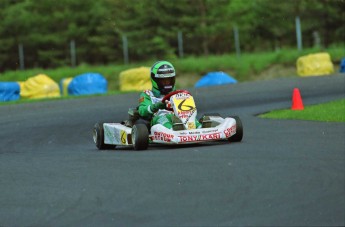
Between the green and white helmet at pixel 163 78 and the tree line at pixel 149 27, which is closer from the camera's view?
the green and white helmet at pixel 163 78

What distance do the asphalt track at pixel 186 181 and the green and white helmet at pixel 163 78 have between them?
1176 mm

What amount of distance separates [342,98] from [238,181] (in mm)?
11618

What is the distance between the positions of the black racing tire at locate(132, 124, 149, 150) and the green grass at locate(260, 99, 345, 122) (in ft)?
12.0

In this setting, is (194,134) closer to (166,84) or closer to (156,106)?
(156,106)

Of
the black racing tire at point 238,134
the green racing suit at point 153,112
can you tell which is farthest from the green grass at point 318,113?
the green racing suit at point 153,112

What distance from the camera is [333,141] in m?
10.4

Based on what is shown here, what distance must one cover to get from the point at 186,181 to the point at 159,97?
445 cm

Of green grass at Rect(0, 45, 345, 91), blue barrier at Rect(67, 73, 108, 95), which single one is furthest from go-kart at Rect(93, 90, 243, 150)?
green grass at Rect(0, 45, 345, 91)

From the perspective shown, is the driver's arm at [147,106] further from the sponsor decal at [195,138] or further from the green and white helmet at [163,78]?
the sponsor decal at [195,138]

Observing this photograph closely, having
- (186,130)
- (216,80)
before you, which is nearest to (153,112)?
(186,130)

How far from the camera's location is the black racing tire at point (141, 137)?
11086 mm

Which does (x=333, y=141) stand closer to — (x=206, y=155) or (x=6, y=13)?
(x=206, y=155)

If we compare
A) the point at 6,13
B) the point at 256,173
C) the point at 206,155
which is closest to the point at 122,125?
the point at 206,155

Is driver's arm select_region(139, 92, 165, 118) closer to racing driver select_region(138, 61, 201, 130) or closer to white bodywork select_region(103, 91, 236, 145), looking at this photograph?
racing driver select_region(138, 61, 201, 130)
